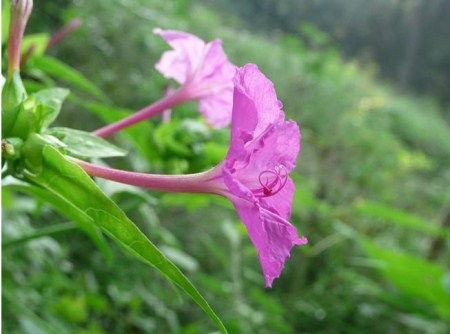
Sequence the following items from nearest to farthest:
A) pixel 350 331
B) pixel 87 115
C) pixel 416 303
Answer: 1. pixel 416 303
2. pixel 350 331
3. pixel 87 115

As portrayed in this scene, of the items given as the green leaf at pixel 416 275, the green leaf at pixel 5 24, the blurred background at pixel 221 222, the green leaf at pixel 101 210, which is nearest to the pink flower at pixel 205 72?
the blurred background at pixel 221 222

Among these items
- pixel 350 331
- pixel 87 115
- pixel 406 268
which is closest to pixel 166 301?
pixel 406 268

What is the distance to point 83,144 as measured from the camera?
29.9 inches

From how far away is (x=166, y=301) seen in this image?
8.17ft

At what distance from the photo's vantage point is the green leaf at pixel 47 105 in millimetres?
746

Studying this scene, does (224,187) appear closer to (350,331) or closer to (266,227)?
(266,227)

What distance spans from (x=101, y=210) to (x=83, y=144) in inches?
6.2

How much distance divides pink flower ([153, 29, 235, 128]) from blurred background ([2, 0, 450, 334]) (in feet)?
0.56

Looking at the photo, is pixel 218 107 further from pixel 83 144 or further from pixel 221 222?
pixel 221 222

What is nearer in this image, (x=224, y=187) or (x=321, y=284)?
(x=224, y=187)

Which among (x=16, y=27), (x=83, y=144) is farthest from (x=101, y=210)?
(x=16, y=27)

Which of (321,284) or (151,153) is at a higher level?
(151,153)

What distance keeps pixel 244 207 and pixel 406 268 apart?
5.19ft

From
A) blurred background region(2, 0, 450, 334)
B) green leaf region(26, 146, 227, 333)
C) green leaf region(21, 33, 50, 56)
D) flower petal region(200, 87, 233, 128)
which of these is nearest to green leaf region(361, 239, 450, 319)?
blurred background region(2, 0, 450, 334)
